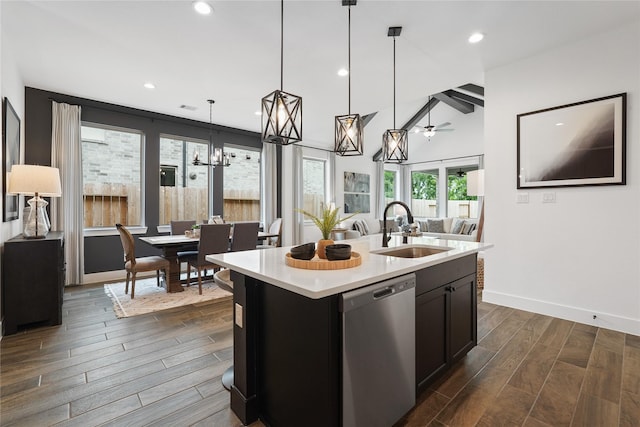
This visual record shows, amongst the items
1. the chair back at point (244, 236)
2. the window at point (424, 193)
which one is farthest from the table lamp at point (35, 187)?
the window at point (424, 193)

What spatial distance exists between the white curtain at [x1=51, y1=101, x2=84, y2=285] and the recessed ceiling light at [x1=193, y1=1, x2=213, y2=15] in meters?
3.18

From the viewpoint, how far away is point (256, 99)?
15.2 ft

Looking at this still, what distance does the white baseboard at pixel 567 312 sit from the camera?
9.14ft

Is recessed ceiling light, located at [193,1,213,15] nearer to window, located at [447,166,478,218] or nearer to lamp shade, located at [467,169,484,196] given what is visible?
lamp shade, located at [467,169,484,196]

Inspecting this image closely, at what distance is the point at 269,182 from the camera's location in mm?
6473

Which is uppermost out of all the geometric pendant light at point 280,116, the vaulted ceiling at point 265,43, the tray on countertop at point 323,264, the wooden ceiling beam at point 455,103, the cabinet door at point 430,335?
the wooden ceiling beam at point 455,103

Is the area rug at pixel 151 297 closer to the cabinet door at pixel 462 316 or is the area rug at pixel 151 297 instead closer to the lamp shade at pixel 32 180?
the lamp shade at pixel 32 180

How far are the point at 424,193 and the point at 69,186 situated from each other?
27.8 feet

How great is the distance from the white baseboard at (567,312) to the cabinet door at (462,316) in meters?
1.54

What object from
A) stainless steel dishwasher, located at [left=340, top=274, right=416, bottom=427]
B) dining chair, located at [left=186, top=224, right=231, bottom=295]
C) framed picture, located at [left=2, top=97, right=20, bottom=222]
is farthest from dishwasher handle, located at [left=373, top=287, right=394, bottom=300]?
framed picture, located at [left=2, top=97, right=20, bottom=222]

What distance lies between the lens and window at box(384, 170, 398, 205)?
940cm

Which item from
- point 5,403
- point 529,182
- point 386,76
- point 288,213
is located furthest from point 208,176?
point 529,182

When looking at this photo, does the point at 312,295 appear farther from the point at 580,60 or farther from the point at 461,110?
the point at 461,110

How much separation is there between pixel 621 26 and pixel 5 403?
5.59m
